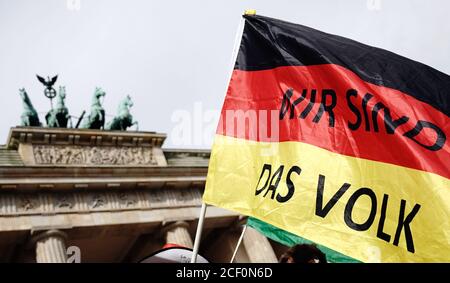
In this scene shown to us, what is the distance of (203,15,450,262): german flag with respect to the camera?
4.33m

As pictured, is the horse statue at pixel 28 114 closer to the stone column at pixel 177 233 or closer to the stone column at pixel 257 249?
the stone column at pixel 177 233

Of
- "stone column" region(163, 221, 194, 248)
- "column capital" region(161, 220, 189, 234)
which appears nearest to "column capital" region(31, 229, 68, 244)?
"column capital" region(161, 220, 189, 234)

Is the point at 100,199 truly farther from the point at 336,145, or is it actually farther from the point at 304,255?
the point at 304,255

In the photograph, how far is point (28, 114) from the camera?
2452 centimetres

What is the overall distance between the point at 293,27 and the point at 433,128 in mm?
2123

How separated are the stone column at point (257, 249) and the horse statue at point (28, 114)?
11.9 m

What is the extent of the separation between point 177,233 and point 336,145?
18428 millimetres

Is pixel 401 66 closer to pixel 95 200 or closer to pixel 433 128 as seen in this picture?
pixel 433 128

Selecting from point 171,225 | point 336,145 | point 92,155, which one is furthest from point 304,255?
point 92,155

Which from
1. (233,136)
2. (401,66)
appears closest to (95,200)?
(233,136)

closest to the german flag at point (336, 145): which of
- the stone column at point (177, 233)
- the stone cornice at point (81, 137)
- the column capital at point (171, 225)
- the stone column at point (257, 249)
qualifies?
the stone column at point (177, 233)

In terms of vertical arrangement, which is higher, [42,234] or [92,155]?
[92,155]

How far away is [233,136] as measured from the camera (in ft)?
19.3

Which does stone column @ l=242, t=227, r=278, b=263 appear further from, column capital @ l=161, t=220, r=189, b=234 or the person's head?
the person's head
